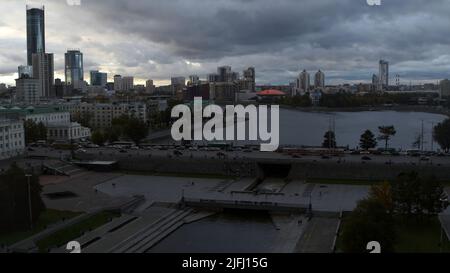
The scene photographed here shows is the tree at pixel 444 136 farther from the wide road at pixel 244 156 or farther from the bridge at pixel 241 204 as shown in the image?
the bridge at pixel 241 204

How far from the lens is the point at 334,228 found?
4441mm

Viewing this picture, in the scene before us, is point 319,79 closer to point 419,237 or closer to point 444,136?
point 444,136

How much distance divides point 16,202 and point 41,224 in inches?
11.3

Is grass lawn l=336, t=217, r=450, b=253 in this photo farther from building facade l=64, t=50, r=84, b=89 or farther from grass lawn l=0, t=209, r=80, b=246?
building facade l=64, t=50, r=84, b=89

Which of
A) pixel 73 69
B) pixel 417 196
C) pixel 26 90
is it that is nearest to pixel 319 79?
pixel 73 69

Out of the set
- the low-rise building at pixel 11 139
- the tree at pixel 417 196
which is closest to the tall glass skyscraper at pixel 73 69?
the low-rise building at pixel 11 139

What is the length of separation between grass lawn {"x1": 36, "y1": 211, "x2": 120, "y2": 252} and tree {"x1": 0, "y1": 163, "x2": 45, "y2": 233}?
1.02 feet

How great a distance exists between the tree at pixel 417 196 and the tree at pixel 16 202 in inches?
122

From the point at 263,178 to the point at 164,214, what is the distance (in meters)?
2.55

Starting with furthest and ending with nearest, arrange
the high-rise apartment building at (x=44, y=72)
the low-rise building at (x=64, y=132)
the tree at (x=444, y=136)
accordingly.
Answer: the high-rise apartment building at (x=44, y=72) → the low-rise building at (x=64, y=132) → the tree at (x=444, y=136)

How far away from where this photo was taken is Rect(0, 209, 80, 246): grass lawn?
12.4 ft

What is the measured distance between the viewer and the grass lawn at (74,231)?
3750mm

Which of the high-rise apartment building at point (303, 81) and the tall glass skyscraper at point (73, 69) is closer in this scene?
the tall glass skyscraper at point (73, 69)
